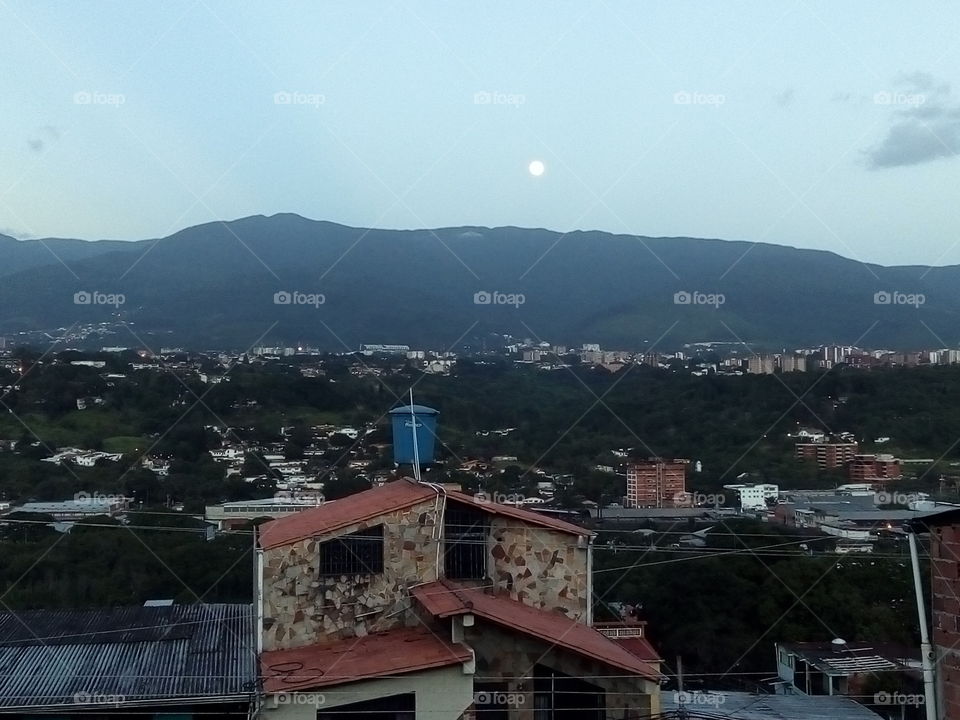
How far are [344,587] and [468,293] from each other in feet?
208

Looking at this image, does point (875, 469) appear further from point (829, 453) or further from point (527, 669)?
point (527, 669)

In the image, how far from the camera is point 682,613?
22.0 metres

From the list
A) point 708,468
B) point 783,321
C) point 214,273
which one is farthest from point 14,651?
point 214,273

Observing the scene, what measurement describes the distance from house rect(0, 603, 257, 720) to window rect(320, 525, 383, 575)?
1135mm

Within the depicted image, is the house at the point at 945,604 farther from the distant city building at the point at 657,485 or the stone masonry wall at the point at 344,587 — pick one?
the distant city building at the point at 657,485

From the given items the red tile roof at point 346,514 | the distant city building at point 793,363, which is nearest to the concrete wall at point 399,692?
the red tile roof at point 346,514

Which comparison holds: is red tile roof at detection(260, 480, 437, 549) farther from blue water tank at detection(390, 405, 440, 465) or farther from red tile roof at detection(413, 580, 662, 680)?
red tile roof at detection(413, 580, 662, 680)

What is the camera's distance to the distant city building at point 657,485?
1099 inches

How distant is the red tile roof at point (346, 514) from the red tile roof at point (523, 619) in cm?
94

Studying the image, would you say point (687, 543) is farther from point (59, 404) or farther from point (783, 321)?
point (783, 321)

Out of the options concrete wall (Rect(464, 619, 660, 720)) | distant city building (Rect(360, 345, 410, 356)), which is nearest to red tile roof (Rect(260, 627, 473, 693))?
concrete wall (Rect(464, 619, 660, 720))

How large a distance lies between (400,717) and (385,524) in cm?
200

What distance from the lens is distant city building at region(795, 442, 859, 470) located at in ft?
103

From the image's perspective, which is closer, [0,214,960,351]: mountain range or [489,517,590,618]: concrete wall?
[489,517,590,618]: concrete wall
